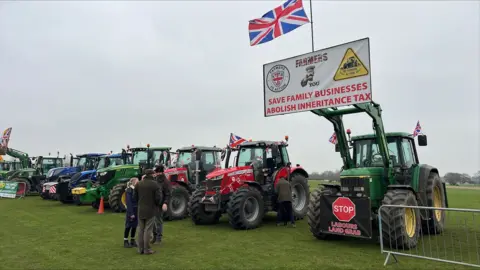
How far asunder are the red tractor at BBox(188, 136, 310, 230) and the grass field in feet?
1.30

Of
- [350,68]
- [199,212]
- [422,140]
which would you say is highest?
[350,68]

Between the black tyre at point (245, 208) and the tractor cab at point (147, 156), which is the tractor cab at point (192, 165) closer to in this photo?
the tractor cab at point (147, 156)

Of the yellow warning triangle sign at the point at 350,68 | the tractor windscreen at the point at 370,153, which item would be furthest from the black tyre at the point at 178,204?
the yellow warning triangle sign at the point at 350,68

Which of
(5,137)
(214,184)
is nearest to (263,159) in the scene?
(214,184)

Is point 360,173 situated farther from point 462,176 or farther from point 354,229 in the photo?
point 462,176

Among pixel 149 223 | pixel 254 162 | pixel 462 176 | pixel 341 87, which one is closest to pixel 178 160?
pixel 254 162

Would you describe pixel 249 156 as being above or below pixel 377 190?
above

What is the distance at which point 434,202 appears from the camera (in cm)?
849

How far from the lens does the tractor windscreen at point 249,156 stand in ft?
34.7

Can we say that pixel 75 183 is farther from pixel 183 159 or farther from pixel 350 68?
pixel 350 68

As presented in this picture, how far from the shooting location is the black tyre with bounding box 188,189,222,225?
9898 mm

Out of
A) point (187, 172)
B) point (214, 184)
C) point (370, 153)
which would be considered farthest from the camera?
A: point (187, 172)

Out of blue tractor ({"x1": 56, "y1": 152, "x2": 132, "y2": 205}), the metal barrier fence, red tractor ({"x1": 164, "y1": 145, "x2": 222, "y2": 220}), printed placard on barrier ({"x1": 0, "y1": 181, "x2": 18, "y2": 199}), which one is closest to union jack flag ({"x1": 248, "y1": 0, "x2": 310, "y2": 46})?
red tractor ({"x1": 164, "y1": 145, "x2": 222, "y2": 220})

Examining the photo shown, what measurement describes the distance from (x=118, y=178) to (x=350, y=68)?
391 inches
